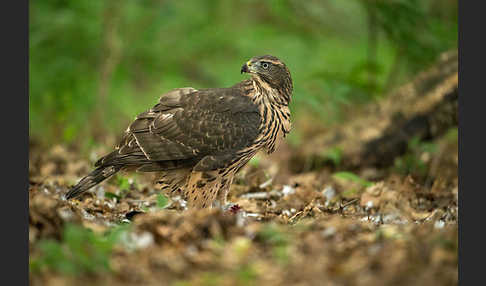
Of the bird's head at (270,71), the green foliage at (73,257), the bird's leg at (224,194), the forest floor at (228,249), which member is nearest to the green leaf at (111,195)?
the forest floor at (228,249)

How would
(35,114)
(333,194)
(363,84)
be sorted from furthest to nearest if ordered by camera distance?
1. (35,114)
2. (363,84)
3. (333,194)

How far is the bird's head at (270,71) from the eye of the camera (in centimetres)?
611

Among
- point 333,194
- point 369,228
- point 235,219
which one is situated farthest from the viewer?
point 333,194

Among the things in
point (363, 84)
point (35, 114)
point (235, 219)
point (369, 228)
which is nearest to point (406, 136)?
point (363, 84)

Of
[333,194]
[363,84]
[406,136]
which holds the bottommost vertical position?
[333,194]

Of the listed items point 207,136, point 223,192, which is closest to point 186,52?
point 223,192

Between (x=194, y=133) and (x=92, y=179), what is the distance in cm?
115

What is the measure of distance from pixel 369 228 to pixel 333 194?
2.26 meters

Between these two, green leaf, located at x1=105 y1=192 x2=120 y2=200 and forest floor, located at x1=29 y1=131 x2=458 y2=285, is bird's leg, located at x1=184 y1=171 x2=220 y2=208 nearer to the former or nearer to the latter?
forest floor, located at x1=29 y1=131 x2=458 y2=285

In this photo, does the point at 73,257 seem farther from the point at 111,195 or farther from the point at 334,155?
the point at 334,155

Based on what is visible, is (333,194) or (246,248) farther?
(333,194)

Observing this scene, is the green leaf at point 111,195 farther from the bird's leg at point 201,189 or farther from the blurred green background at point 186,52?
the blurred green background at point 186,52

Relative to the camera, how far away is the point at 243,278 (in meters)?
3.55

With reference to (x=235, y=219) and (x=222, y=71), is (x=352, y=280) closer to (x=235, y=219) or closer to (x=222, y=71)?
(x=235, y=219)
